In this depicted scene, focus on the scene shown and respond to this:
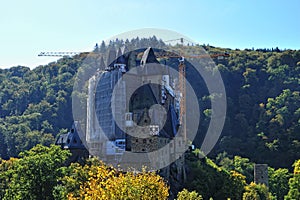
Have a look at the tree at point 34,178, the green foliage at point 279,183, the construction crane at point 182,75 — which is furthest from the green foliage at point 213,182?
the tree at point 34,178

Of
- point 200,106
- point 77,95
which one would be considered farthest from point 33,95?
point 200,106

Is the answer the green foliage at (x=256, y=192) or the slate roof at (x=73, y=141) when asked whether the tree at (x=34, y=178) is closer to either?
the green foliage at (x=256, y=192)

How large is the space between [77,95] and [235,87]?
4850cm

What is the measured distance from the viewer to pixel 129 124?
2601 inches

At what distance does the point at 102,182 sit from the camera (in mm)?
26234

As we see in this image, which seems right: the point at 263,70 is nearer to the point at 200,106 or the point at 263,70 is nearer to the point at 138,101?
the point at 200,106

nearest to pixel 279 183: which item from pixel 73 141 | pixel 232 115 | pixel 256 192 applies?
pixel 256 192

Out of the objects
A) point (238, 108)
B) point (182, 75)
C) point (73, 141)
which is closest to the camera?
point (73, 141)

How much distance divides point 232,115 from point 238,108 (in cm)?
388

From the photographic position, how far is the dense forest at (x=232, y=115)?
83.3 meters

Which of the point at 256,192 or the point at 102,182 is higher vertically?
the point at 102,182

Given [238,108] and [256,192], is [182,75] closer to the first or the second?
[238,108]

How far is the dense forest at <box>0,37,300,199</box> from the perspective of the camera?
8331cm

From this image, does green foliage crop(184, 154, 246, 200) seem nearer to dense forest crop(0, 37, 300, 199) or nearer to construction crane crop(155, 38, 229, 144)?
dense forest crop(0, 37, 300, 199)
